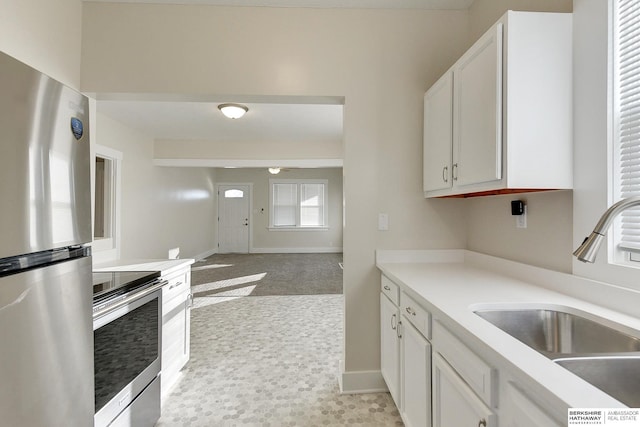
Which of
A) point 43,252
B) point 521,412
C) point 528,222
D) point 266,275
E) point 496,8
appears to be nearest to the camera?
point 521,412

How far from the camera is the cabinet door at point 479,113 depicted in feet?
4.56

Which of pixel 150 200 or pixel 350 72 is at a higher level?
pixel 350 72

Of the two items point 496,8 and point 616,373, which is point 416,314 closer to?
point 616,373

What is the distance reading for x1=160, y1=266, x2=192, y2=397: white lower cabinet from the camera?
2133 mm

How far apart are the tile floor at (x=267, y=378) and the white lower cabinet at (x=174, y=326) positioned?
12 cm

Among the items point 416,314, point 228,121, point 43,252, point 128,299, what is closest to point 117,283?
point 128,299

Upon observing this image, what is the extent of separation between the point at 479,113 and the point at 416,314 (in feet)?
3.31

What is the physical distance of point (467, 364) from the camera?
1.03 metres

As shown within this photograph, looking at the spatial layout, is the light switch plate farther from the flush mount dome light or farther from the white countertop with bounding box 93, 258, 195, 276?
the flush mount dome light

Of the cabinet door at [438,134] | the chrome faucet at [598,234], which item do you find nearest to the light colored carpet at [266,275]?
the cabinet door at [438,134]

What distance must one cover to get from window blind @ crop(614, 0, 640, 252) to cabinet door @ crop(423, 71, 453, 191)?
71 centimetres

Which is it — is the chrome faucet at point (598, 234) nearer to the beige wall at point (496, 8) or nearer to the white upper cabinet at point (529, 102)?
the white upper cabinet at point (529, 102)

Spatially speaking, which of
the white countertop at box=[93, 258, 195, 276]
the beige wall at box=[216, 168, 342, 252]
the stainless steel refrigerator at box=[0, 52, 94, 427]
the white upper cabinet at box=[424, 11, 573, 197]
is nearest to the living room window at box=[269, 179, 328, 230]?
the beige wall at box=[216, 168, 342, 252]

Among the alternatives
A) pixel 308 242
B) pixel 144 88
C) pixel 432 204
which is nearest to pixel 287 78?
pixel 144 88
